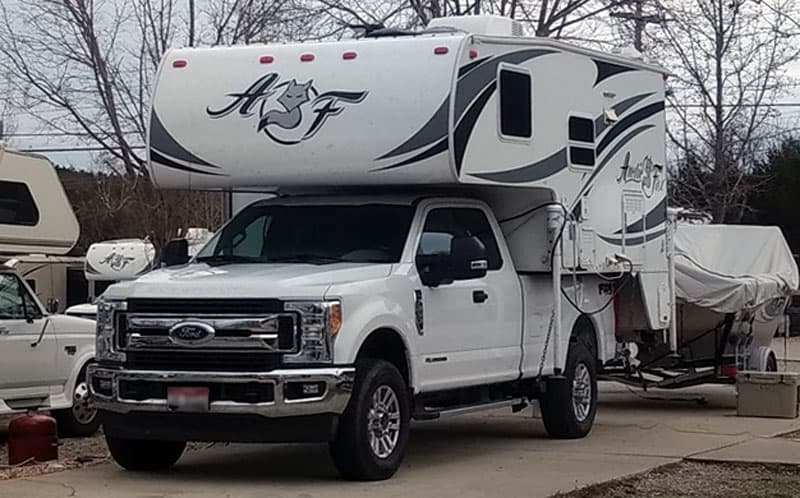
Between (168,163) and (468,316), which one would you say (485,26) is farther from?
(168,163)

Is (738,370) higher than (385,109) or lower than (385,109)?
lower

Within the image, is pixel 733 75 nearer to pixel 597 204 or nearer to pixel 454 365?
pixel 597 204

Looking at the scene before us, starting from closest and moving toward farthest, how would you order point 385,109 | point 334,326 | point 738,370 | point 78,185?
1. point 334,326
2. point 385,109
3. point 738,370
4. point 78,185

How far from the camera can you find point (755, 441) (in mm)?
13180

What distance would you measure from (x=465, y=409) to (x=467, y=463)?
438mm

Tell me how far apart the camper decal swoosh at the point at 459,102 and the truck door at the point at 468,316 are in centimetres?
72

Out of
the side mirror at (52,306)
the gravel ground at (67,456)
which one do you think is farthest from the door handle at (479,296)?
the side mirror at (52,306)

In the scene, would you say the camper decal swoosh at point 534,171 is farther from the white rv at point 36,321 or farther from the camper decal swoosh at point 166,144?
the white rv at point 36,321

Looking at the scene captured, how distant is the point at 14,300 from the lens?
45.2 ft

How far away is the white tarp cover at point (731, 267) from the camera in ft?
52.9

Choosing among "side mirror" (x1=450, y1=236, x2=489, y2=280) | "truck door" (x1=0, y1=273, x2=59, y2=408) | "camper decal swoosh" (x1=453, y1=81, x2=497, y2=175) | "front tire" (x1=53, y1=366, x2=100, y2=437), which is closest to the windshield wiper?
"side mirror" (x1=450, y1=236, x2=489, y2=280)

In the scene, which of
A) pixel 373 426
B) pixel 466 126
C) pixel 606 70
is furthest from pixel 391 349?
pixel 606 70

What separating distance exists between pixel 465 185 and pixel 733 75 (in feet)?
55.5

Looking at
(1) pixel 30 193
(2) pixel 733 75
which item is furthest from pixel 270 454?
(2) pixel 733 75
